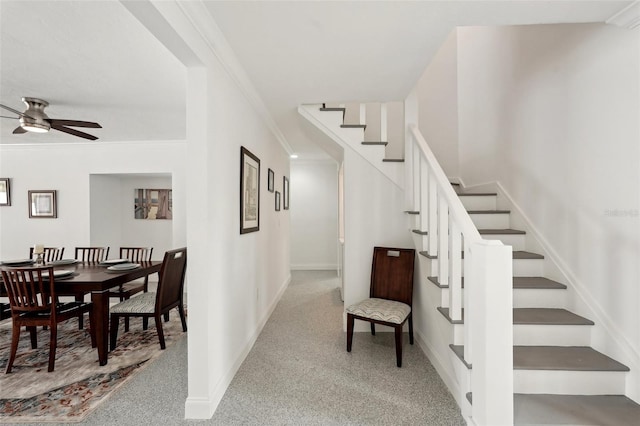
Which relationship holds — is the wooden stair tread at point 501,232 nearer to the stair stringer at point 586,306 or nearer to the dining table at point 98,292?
the stair stringer at point 586,306

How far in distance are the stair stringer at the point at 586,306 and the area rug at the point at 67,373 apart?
316 centimetres

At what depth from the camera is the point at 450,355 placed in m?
2.06

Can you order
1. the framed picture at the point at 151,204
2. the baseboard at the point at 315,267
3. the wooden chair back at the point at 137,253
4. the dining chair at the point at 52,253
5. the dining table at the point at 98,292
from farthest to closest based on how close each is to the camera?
the baseboard at the point at 315,267, the framed picture at the point at 151,204, the dining chair at the point at 52,253, the wooden chair back at the point at 137,253, the dining table at the point at 98,292

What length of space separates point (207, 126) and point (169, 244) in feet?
14.0

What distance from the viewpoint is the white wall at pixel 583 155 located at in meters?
1.65

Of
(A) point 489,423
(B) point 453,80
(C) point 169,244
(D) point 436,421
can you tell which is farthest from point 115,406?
(B) point 453,80

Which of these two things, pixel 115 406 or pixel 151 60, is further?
pixel 151 60

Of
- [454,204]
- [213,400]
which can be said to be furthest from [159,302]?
[454,204]

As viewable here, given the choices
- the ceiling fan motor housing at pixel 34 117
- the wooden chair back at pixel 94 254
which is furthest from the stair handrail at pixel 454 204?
the wooden chair back at pixel 94 254

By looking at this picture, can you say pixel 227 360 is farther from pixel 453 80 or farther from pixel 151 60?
pixel 453 80

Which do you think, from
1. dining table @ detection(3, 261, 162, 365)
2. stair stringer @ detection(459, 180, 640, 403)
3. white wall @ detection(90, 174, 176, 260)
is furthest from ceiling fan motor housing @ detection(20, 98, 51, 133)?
stair stringer @ detection(459, 180, 640, 403)

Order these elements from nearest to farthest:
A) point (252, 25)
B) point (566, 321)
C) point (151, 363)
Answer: point (252, 25)
point (566, 321)
point (151, 363)

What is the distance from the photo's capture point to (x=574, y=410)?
5.04 ft

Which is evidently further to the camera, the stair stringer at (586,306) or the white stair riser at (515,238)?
the white stair riser at (515,238)
